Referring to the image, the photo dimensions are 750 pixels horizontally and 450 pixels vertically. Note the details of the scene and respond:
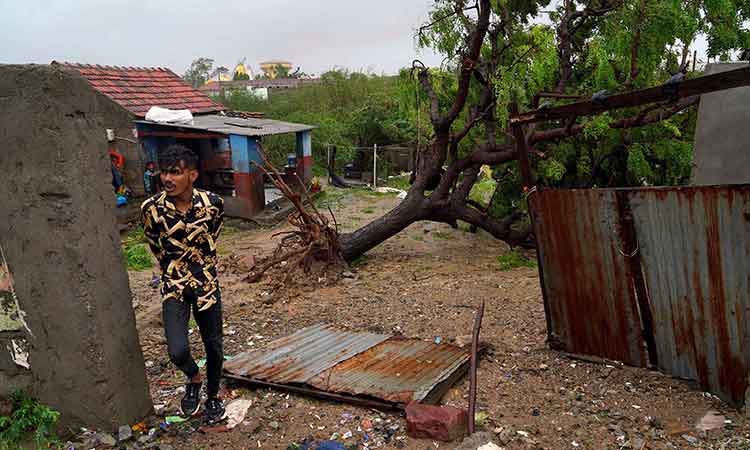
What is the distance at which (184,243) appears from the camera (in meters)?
3.26

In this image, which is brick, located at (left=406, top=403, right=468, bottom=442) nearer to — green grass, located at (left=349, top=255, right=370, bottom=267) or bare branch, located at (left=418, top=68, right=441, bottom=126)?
green grass, located at (left=349, top=255, right=370, bottom=267)

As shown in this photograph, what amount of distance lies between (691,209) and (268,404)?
2.97 meters

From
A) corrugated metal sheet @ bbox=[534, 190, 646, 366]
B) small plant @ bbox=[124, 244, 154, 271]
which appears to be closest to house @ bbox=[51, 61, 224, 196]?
small plant @ bbox=[124, 244, 154, 271]

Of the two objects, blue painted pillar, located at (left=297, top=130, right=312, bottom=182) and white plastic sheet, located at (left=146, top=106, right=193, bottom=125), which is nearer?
white plastic sheet, located at (left=146, top=106, right=193, bottom=125)

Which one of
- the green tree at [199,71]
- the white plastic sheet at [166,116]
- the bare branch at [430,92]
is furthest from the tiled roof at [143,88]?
the green tree at [199,71]

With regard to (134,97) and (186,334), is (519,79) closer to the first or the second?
(186,334)

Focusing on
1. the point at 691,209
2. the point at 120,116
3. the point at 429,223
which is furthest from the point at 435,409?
the point at 120,116

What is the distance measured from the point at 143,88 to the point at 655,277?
43.5 ft

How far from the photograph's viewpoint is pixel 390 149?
19422 mm

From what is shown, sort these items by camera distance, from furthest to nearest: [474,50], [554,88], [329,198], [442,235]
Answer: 1. [329,198]
2. [442,235]
3. [554,88]
4. [474,50]

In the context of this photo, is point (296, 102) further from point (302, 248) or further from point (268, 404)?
point (268, 404)

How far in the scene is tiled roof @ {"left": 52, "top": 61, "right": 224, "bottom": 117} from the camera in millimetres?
12633

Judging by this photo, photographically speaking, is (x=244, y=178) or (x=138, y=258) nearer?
(x=138, y=258)

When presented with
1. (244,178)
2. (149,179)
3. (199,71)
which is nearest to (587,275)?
(244,178)
